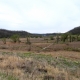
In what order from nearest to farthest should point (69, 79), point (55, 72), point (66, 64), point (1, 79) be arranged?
point (1, 79), point (69, 79), point (55, 72), point (66, 64)

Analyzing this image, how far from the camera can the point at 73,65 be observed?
19.7 meters

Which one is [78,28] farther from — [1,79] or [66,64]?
[1,79]

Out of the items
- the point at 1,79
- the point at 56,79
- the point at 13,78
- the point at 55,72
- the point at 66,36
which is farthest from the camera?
the point at 66,36

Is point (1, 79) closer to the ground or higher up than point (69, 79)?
higher up

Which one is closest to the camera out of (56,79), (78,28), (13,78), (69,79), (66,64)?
(13,78)

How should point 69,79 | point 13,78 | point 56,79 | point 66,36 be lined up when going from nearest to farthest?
point 13,78
point 56,79
point 69,79
point 66,36

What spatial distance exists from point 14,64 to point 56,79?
11.6 feet

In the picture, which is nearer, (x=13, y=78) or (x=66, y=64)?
(x=13, y=78)

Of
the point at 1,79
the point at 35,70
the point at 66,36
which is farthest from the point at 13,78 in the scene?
the point at 66,36

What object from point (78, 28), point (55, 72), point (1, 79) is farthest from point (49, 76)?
point (78, 28)

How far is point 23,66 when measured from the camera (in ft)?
48.0

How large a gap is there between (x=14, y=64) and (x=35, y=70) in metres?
1.53

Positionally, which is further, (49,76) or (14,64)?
(14,64)

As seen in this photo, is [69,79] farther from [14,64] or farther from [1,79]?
[1,79]
